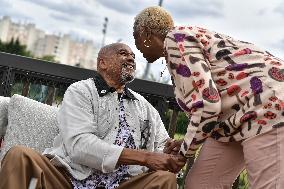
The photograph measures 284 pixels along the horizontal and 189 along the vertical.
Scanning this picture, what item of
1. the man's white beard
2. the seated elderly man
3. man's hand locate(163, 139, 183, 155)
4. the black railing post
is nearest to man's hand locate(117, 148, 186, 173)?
the seated elderly man

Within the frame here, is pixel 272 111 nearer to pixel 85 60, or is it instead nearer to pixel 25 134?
pixel 25 134

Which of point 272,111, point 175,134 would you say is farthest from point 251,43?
point 175,134

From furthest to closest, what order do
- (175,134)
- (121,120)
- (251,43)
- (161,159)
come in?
1. (175,134)
2. (121,120)
3. (161,159)
4. (251,43)

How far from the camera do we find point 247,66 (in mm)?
2438

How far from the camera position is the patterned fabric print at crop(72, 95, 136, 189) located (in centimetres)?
299

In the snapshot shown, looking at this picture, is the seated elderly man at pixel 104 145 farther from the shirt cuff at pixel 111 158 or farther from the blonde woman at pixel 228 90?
the blonde woman at pixel 228 90

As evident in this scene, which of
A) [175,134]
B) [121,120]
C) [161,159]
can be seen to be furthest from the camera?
[175,134]

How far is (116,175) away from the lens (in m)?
3.06

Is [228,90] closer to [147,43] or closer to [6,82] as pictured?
[147,43]

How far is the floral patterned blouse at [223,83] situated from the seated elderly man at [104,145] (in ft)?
1.26

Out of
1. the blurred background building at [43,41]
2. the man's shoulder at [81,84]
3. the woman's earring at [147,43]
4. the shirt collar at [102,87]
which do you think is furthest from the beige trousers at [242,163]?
the blurred background building at [43,41]

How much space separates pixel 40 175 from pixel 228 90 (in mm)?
1119

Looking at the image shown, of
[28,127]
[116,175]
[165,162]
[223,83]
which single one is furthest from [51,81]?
[223,83]

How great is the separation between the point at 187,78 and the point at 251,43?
426 millimetres
